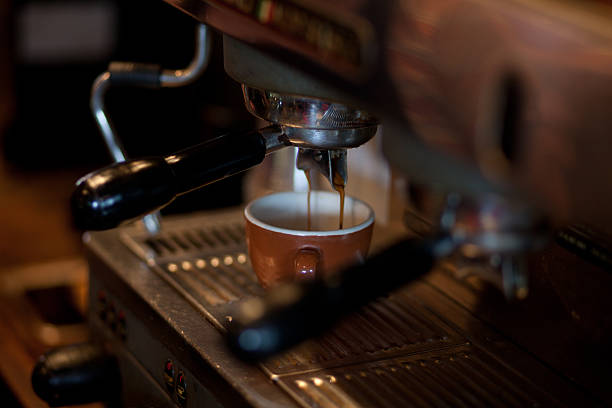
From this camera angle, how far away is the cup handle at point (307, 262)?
73 cm

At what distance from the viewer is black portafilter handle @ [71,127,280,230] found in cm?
60

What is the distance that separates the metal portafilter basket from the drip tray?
0.52ft

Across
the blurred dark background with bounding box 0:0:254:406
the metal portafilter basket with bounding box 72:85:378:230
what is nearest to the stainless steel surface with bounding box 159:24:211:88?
the metal portafilter basket with bounding box 72:85:378:230

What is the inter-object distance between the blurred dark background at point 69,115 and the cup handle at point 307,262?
885mm

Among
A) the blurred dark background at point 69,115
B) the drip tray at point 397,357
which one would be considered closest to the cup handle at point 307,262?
the drip tray at point 397,357

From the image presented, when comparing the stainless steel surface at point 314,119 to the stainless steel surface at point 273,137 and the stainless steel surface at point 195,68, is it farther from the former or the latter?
the stainless steel surface at point 195,68

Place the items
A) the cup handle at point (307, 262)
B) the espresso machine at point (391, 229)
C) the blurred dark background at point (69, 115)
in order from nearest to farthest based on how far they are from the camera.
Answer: the espresso machine at point (391, 229) < the cup handle at point (307, 262) < the blurred dark background at point (69, 115)

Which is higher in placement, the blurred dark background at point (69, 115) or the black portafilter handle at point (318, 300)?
the black portafilter handle at point (318, 300)

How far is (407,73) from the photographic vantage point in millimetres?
435

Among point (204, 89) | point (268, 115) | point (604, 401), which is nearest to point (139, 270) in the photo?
point (268, 115)

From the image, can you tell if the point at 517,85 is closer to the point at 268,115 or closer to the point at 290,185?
the point at 268,115

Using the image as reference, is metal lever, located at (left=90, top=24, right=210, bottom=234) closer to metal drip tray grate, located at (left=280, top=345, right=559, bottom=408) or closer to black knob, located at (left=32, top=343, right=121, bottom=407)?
black knob, located at (left=32, top=343, right=121, bottom=407)

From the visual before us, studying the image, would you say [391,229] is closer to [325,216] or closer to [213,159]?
[325,216]

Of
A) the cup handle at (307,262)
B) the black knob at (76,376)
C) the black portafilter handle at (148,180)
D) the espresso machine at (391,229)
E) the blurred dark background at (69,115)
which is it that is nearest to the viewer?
the espresso machine at (391,229)
